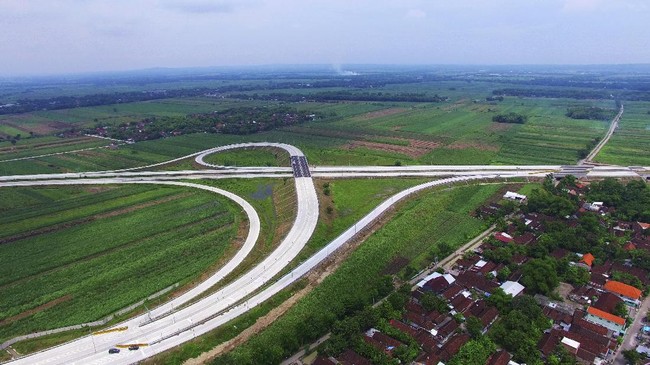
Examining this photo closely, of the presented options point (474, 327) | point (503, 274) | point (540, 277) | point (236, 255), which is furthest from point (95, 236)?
point (540, 277)

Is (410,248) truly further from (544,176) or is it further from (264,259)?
(544,176)

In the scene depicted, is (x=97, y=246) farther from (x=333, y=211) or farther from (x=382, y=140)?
(x=382, y=140)

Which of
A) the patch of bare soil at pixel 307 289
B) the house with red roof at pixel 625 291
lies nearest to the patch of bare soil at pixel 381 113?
the patch of bare soil at pixel 307 289

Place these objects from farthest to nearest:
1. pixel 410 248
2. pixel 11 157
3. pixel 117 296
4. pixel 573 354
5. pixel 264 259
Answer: pixel 11 157 → pixel 410 248 → pixel 264 259 → pixel 117 296 → pixel 573 354

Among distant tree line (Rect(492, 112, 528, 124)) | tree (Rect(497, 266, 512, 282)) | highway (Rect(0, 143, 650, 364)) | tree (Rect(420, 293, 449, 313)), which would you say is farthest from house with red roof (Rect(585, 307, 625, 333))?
distant tree line (Rect(492, 112, 528, 124))

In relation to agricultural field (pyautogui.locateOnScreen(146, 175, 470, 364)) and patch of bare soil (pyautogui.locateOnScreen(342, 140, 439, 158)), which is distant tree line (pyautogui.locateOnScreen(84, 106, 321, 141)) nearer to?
patch of bare soil (pyautogui.locateOnScreen(342, 140, 439, 158))

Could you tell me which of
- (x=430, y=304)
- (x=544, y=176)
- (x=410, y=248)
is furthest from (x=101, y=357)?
(x=544, y=176)
